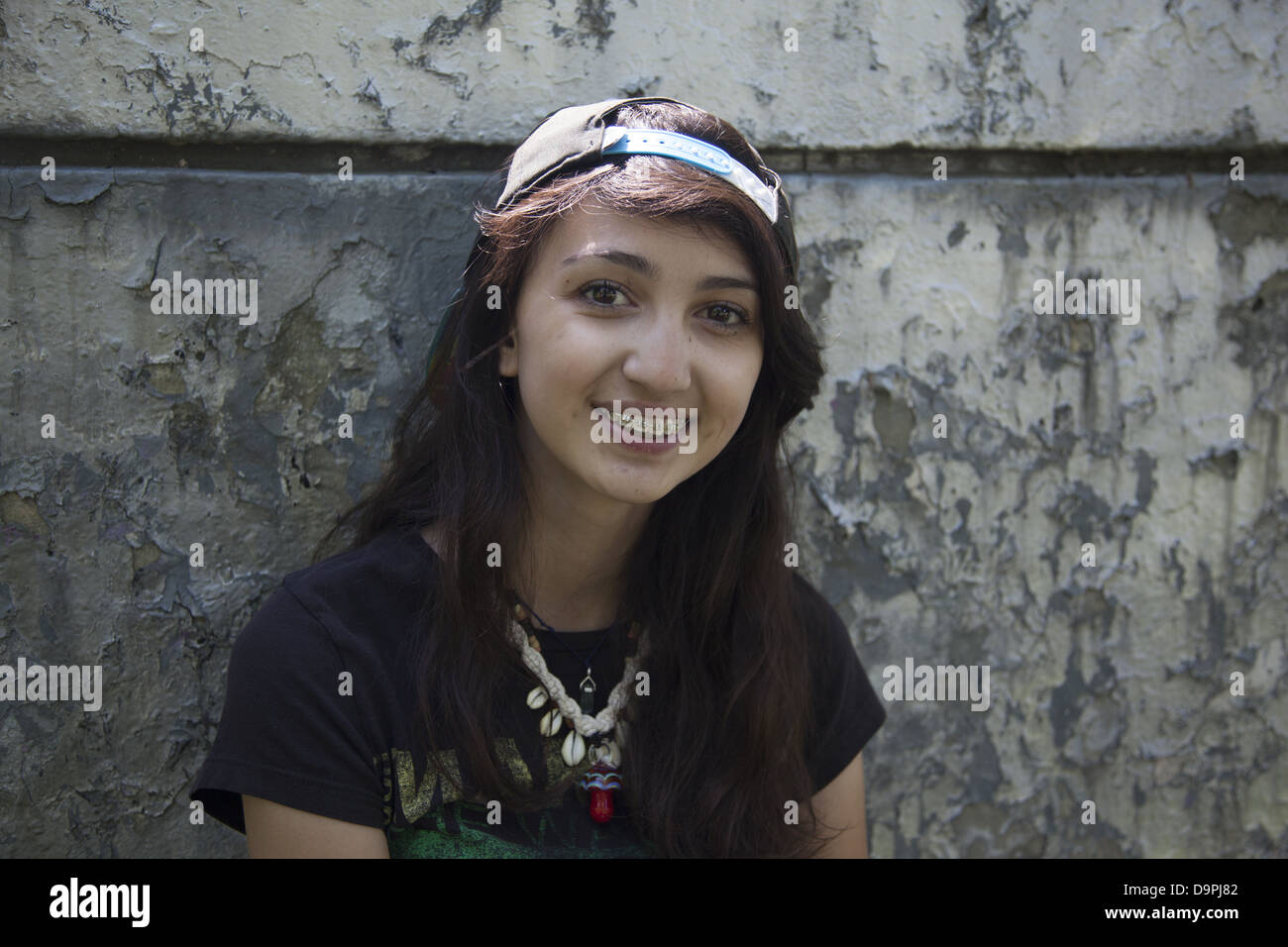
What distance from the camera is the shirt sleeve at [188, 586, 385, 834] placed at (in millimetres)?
1307

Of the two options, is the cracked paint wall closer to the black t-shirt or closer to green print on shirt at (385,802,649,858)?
the black t-shirt

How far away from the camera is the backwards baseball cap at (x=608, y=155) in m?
1.42

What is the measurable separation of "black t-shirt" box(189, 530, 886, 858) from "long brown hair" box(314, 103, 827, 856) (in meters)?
0.04

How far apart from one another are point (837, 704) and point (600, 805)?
0.44m

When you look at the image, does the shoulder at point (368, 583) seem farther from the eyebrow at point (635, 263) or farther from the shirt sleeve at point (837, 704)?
the shirt sleeve at point (837, 704)

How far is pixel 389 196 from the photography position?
68.9 inches

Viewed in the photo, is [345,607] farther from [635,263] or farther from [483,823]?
[635,263]

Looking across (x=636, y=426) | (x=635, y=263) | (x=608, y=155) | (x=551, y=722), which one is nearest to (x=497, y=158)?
(x=608, y=155)

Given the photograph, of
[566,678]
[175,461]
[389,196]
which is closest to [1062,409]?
[566,678]

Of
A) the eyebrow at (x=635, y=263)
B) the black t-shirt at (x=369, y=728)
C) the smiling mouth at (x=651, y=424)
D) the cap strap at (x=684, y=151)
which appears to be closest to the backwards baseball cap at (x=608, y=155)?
the cap strap at (x=684, y=151)

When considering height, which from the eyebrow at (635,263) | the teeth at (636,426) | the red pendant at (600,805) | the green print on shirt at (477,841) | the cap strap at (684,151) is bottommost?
the green print on shirt at (477,841)

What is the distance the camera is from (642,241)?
138 cm

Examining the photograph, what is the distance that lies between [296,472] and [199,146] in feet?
1.81

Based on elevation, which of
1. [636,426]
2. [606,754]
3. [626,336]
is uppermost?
[626,336]
